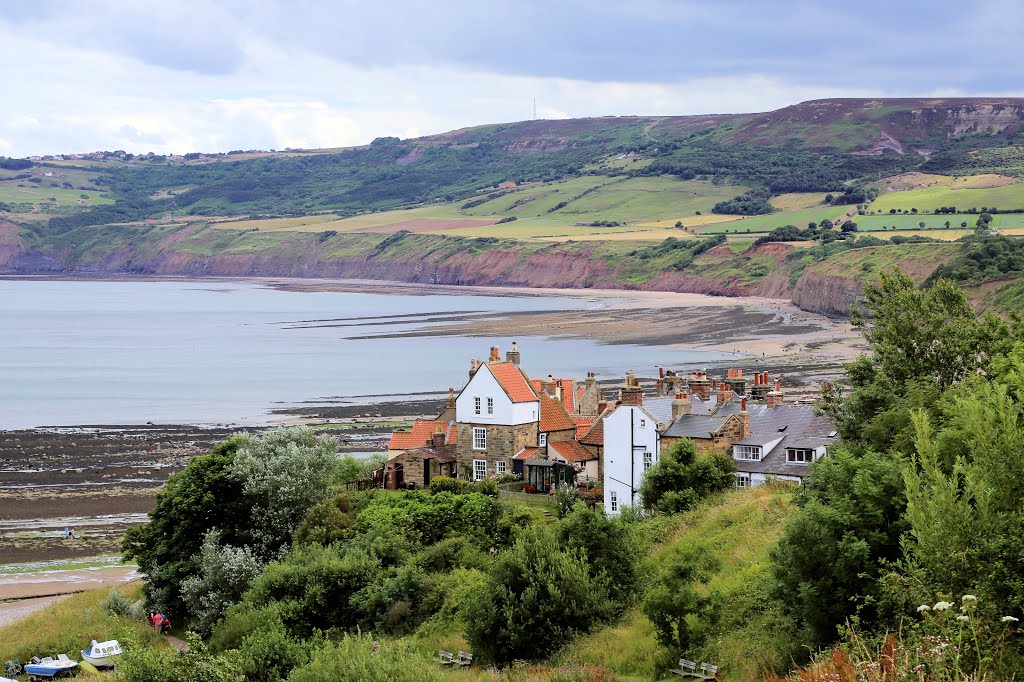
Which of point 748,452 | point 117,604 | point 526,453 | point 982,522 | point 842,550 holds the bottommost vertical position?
point 117,604

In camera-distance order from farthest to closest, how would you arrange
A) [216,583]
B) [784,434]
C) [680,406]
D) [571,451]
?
1. [571,451]
2. [680,406]
3. [784,434]
4. [216,583]

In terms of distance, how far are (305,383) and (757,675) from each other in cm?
8244

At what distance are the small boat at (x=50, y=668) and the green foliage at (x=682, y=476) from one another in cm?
1700

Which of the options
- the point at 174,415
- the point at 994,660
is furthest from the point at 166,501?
the point at 174,415

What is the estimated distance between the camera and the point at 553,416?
45625 mm

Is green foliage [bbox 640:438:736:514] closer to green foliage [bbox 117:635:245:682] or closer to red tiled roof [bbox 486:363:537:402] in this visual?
red tiled roof [bbox 486:363:537:402]

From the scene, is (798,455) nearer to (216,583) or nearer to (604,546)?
(604,546)

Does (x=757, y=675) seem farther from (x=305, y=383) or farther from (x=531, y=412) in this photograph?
(x=305, y=383)

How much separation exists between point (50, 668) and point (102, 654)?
1440 millimetres

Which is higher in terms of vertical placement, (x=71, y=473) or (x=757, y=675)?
(x=757, y=675)

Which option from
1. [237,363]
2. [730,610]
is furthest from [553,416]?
[237,363]

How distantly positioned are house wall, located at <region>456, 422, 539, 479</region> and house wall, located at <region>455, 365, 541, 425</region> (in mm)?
215

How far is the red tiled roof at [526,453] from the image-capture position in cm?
4422

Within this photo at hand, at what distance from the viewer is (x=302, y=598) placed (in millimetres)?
33250
